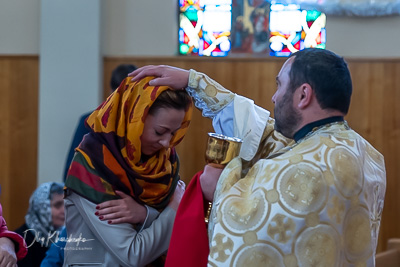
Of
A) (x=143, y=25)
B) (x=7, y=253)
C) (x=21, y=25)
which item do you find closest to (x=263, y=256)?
(x=7, y=253)

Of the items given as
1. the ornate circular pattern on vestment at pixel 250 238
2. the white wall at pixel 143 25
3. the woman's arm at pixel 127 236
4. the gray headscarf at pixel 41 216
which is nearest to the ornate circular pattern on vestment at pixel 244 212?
the ornate circular pattern on vestment at pixel 250 238

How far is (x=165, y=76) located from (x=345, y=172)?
844 mm

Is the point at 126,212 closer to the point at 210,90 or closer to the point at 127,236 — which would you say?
the point at 127,236

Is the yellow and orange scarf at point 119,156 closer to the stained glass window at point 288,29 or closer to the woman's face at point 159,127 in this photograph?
the woman's face at point 159,127

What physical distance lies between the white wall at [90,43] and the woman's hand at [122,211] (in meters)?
4.35

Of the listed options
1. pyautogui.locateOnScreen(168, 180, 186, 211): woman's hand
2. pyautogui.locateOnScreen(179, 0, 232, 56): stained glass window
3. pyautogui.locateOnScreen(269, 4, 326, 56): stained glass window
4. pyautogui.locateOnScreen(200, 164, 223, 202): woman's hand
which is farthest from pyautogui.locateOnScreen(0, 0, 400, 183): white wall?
pyautogui.locateOnScreen(200, 164, 223, 202): woman's hand

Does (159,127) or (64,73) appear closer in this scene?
(159,127)

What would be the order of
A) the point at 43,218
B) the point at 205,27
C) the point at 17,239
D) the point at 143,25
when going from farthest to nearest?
the point at 205,27, the point at 143,25, the point at 43,218, the point at 17,239

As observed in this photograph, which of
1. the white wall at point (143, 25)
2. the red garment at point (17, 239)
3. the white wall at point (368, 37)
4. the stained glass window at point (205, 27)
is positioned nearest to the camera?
the red garment at point (17, 239)

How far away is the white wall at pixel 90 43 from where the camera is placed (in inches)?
267

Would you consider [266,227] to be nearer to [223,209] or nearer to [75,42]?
[223,209]

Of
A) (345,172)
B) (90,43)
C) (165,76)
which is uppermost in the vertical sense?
(90,43)

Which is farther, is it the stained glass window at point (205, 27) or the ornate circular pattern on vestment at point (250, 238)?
the stained glass window at point (205, 27)

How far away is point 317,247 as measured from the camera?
2.06m
